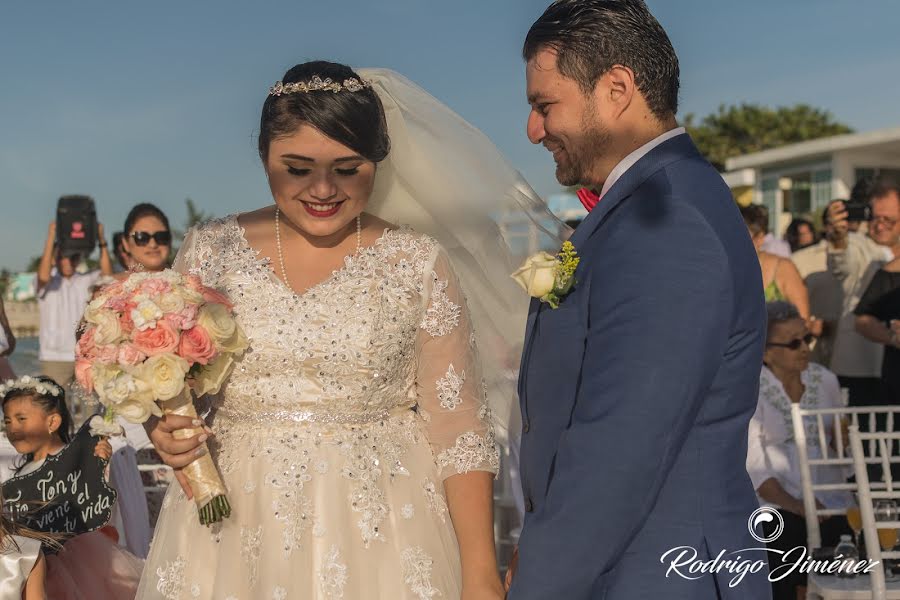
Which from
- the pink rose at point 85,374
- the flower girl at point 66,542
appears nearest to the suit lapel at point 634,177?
the pink rose at point 85,374

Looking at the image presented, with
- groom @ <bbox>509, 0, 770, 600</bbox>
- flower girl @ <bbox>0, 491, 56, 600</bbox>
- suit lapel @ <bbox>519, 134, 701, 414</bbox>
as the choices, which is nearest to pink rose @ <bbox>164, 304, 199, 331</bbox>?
groom @ <bbox>509, 0, 770, 600</bbox>

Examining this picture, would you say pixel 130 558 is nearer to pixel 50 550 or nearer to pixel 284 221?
pixel 50 550

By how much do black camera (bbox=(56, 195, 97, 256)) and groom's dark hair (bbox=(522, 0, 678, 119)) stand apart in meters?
7.81

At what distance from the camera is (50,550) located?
418 cm

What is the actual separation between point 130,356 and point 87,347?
15 centimetres

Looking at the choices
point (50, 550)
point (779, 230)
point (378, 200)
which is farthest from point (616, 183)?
point (779, 230)

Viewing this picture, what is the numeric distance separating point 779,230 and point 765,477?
59.5 ft

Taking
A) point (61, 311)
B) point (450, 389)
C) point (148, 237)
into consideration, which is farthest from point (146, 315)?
point (61, 311)

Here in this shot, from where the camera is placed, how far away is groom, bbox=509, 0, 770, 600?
161cm

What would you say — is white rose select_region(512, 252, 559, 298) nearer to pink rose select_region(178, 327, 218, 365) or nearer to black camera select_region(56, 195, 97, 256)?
pink rose select_region(178, 327, 218, 365)

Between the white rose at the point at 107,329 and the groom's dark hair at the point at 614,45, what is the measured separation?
3.94 feet

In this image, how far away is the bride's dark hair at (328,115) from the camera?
257 centimetres

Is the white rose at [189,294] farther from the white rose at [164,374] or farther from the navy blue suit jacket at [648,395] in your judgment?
the navy blue suit jacket at [648,395]

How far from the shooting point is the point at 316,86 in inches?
102
